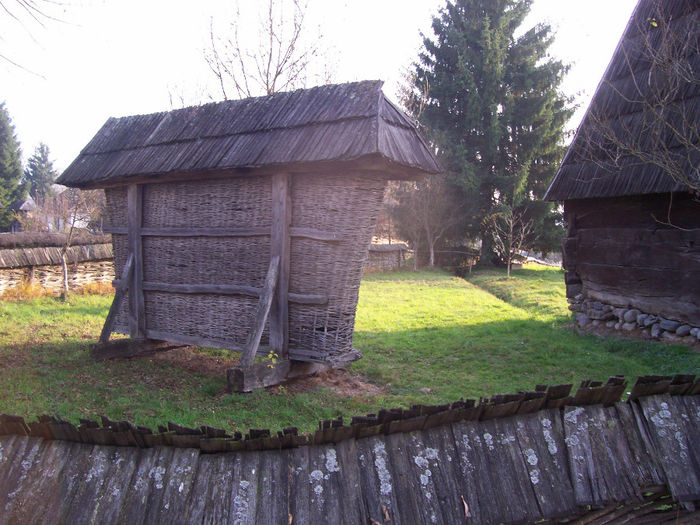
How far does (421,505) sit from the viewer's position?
1.92 meters

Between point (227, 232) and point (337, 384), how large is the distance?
2.63 metres

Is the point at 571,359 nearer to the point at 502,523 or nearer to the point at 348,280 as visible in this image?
the point at 348,280

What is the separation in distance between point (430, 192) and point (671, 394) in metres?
25.4

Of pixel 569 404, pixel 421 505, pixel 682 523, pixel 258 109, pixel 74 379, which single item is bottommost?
pixel 74 379

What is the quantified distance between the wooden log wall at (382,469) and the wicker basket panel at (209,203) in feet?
15.6

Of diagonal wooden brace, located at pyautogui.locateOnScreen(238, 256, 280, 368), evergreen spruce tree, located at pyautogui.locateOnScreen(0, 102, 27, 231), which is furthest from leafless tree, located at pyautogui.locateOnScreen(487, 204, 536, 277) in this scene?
evergreen spruce tree, located at pyautogui.locateOnScreen(0, 102, 27, 231)

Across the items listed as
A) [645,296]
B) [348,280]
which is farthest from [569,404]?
[645,296]

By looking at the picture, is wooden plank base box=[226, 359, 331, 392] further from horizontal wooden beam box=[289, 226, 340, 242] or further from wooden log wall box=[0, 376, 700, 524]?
wooden log wall box=[0, 376, 700, 524]

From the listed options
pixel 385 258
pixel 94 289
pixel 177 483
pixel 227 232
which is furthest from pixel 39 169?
pixel 177 483

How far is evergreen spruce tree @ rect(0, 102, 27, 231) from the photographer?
39.5 meters

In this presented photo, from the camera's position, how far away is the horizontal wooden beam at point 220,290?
632cm

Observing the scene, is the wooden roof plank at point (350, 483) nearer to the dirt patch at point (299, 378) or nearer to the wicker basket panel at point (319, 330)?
the wicker basket panel at point (319, 330)

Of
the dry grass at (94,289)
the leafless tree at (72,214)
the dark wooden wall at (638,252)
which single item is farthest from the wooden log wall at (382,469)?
the dry grass at (94,289)

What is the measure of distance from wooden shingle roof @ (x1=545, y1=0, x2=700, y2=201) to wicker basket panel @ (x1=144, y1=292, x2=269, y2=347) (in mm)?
6063
